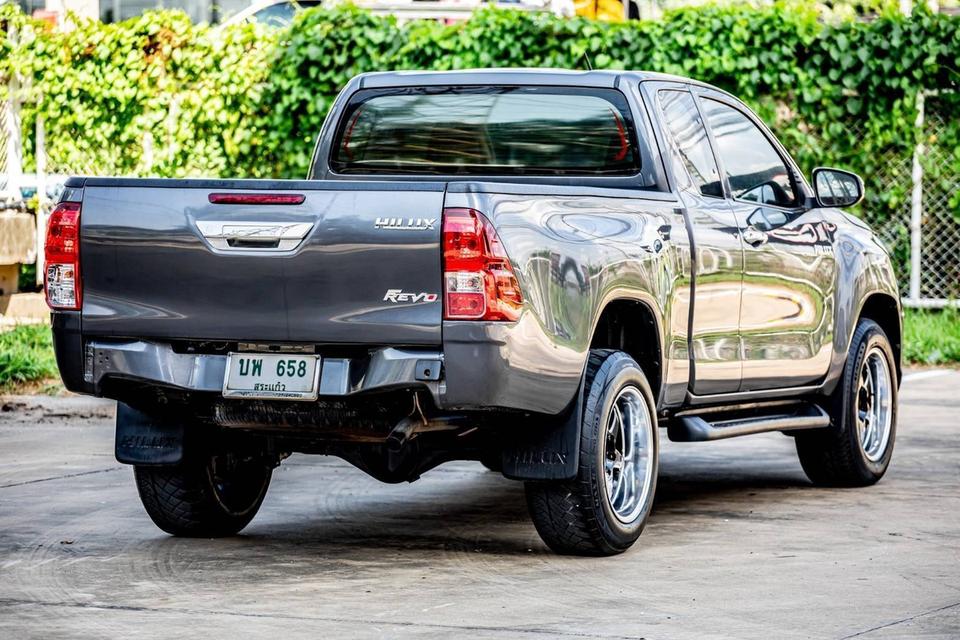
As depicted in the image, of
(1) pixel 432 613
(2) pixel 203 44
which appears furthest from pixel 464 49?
(1) pixel 432 613

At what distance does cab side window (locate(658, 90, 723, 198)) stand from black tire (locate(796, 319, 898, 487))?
1.40 metres

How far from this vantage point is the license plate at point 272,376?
6129 millimetres

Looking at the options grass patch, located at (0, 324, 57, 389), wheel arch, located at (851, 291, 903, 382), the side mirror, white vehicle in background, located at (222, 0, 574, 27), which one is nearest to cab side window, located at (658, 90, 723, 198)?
the side mirror

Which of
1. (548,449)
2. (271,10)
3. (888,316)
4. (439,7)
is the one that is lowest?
(888,316)

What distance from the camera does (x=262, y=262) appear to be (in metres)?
6.12

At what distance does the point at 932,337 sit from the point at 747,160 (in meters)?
6.92

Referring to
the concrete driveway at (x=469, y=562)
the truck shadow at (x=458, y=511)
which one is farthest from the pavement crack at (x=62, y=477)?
the truck shadow at (x=458, y=511)

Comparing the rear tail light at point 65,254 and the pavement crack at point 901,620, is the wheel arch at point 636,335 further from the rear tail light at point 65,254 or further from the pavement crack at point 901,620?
the rear tail light at point 65,254

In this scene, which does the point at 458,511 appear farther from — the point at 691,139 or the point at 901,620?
the point at 901,620

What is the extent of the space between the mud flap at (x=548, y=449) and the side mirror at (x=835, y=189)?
250cm

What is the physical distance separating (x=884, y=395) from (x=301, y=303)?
3.96 metres

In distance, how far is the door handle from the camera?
25.4ft

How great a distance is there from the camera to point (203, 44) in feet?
50.8

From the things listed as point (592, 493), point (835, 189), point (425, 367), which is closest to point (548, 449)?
point (592, 493)
